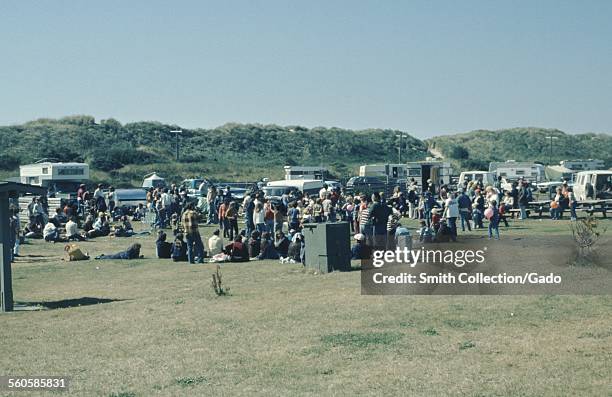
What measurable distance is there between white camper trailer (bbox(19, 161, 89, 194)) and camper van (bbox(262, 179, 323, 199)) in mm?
10780

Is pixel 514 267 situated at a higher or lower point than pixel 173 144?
lower

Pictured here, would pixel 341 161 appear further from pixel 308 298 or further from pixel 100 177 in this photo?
pixel 308 298

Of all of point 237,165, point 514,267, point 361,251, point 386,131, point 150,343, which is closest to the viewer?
point 150,343

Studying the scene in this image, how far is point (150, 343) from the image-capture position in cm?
1241

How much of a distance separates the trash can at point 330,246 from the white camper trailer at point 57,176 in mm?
29265

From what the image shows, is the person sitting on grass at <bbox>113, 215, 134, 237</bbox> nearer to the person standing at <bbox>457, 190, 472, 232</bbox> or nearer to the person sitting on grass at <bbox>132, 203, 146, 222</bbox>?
the person sitting on grass at <bbox>132, 203, 146, 222</bbox>

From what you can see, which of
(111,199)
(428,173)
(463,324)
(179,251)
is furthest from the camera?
(428,173)

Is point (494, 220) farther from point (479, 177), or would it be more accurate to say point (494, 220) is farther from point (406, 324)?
point (479, 177)

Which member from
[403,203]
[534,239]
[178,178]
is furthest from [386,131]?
[534,239]

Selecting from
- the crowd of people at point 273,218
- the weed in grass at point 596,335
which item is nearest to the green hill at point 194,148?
the crowd of people at point 273,218

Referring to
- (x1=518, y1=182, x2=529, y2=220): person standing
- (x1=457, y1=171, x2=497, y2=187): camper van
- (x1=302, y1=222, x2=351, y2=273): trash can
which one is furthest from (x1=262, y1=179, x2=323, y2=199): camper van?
(x1=302, y1=222, x2=351, y2=273): trash can

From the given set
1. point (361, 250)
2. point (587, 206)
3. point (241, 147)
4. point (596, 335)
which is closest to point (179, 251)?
point (361, 250)

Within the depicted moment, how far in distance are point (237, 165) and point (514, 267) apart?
64.8m

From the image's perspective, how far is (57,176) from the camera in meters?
46.3
